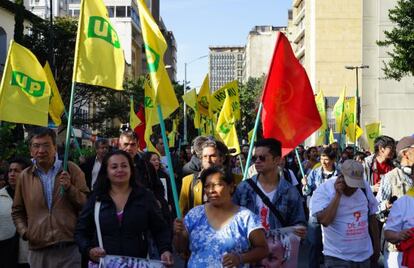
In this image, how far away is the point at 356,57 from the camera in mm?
64375

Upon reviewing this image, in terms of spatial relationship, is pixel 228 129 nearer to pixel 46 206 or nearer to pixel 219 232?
pixel 46 206

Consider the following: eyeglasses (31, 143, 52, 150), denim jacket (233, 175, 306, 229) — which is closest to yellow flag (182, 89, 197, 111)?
eyeglasses (31, 143, 52, 150)

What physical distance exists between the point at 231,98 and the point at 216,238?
45.5ft

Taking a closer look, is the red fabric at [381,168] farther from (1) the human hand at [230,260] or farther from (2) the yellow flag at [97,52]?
(1) the human hand at [230,260]

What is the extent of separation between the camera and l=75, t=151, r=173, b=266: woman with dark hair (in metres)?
4.82

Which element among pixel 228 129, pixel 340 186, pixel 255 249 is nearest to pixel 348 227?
pixel 340 186

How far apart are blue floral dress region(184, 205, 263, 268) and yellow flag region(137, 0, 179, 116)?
1.35 meters

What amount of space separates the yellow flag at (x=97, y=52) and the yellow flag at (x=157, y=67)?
0.69 m

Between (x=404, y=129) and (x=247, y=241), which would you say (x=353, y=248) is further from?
(x=404, y=129)

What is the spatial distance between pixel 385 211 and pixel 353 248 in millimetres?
422

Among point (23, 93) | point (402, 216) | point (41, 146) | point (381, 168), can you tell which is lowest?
point (402, 216)

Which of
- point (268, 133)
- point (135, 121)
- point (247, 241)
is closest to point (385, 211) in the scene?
point (268, 133)

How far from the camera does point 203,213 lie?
472 cm

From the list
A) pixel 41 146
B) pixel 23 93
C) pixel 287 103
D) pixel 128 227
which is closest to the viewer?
pixel 128 227
